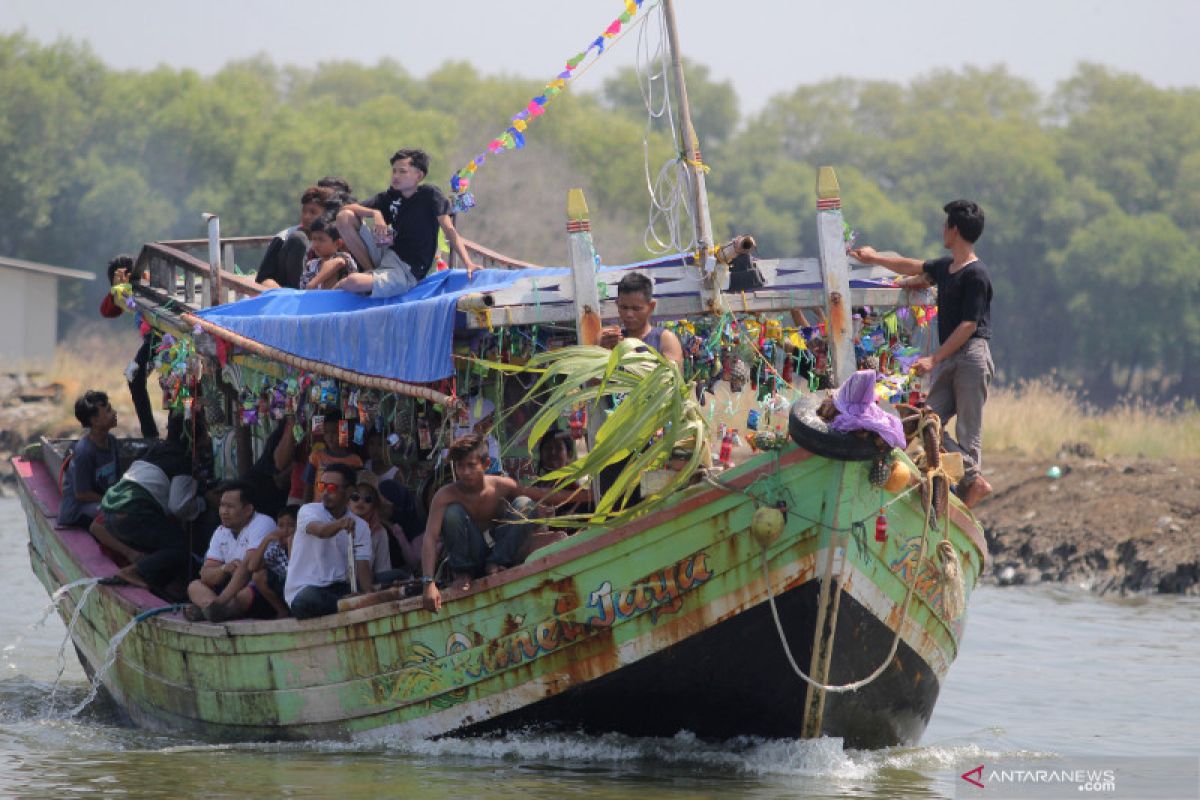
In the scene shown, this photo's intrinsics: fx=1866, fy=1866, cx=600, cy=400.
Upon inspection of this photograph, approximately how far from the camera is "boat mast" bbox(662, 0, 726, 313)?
9.17 meters

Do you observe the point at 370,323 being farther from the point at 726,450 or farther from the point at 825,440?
the point at 825,440

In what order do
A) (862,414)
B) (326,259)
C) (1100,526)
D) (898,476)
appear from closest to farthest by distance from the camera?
(862,414)
(898,476)
(326,259)
(1100,526)

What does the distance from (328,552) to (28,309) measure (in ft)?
86.9

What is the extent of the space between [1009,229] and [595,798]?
41.1 meters

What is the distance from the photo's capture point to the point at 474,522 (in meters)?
9.21

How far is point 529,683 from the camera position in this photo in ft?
29.7

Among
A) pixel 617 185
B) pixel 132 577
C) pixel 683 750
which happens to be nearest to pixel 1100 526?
pixel 683 750

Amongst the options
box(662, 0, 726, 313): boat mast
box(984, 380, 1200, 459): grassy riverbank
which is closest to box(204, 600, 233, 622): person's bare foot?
box(662, 0, 726, 313): boat mast

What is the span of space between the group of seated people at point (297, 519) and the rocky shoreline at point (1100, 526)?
9.68 metres

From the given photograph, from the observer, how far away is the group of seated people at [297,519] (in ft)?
30.2

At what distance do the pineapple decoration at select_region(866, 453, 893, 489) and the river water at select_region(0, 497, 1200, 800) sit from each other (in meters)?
1.13

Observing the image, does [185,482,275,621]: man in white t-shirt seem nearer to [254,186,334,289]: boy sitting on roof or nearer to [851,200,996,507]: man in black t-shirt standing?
[254,186,334,289]: boy sitting on roof

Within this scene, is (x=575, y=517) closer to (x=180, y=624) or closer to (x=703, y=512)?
(x=703, y=512)

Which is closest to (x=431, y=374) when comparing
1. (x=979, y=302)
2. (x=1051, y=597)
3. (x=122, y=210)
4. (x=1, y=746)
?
(x=979, y=302)
